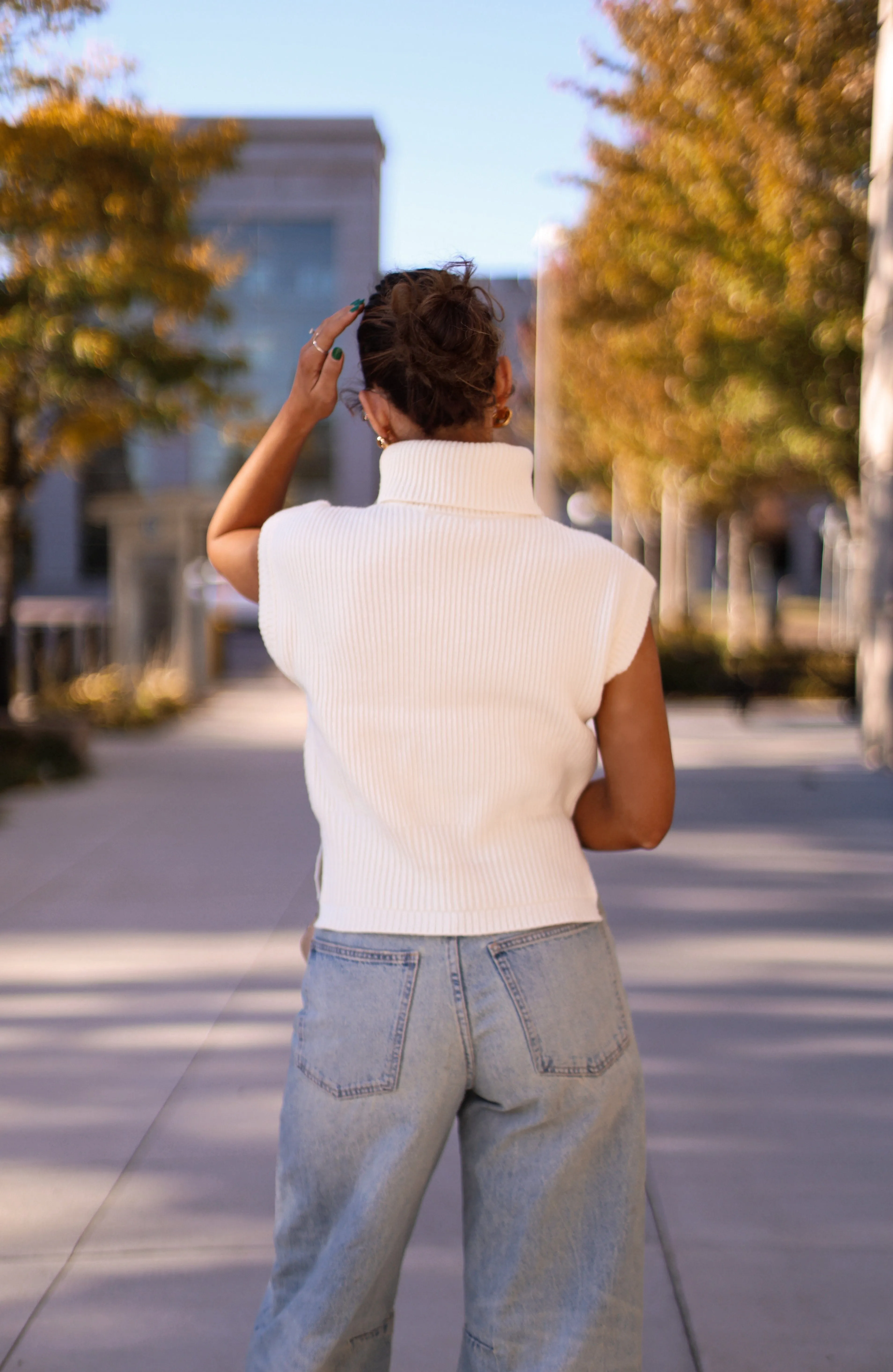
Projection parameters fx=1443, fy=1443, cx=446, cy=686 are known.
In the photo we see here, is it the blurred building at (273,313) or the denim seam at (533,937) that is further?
the blurred building at (273,313)

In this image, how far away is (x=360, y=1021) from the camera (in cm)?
Answer: 173

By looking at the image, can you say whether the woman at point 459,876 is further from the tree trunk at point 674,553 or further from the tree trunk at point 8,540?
the tree trunk at point 674,553

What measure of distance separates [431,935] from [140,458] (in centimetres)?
3878

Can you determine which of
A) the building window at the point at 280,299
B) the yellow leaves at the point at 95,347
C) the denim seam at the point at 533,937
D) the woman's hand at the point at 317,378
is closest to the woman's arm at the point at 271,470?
the woman's hand at the point at 317,378

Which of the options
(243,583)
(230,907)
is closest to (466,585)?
(243,583)

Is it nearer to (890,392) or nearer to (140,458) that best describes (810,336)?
(890,392)

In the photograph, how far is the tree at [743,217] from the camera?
36.7ft

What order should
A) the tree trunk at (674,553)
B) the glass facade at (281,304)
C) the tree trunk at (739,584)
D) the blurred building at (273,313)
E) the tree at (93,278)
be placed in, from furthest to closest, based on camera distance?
the blurred building at (273,313) < the glass facade at (281,304) < the tree trunk at (674,553) < the tree trunk at (739,584) < the tree at (93,278)

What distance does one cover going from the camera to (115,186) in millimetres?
10961

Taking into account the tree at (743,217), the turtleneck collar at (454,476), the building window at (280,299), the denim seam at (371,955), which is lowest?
the denim seam at (371,955)

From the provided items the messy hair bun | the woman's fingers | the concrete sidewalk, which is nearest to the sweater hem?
the messy hair bun

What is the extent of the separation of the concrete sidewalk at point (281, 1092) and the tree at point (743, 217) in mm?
5655

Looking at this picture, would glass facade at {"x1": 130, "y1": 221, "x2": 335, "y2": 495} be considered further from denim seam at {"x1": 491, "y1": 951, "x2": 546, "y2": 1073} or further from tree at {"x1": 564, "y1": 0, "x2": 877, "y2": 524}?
denim seam at {"x1": 491, "y1": 951, "x2": 546, "y2": 1073}

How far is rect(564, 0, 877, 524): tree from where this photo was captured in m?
11.2
